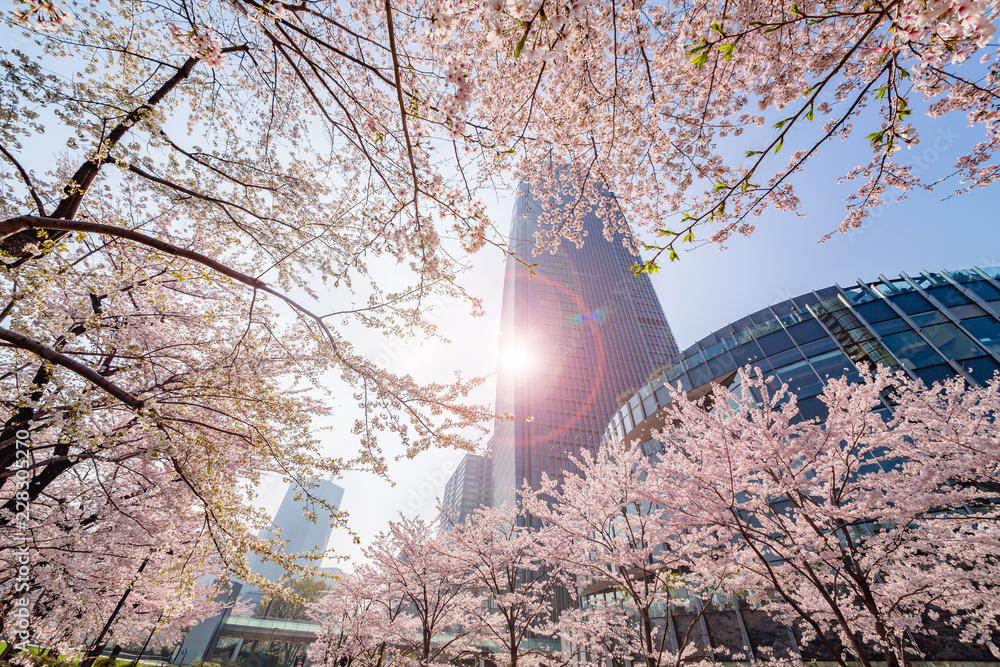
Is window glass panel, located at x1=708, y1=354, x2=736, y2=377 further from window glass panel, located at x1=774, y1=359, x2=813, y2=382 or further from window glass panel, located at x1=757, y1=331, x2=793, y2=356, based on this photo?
window glass panel, located at x1=774, y1=359, x2=813, y2=382

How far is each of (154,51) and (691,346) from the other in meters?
22.3

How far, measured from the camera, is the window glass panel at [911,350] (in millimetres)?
13141

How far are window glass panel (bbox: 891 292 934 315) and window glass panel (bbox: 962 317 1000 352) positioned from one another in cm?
127

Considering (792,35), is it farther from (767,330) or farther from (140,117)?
(767,330)

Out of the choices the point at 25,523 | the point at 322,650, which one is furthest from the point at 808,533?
the point at 322,650

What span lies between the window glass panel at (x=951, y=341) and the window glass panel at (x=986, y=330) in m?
0.36

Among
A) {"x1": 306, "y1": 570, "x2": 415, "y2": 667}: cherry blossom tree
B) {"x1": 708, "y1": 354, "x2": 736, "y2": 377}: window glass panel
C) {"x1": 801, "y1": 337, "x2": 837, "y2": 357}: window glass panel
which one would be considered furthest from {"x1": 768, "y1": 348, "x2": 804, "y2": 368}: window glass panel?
{"x1": 306, "y1": 570, "x2": 415, "y2": 667}: cherry blossom tree

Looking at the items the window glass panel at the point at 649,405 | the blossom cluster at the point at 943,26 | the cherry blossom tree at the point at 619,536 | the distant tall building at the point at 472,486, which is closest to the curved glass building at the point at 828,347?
the window glass panel at the point at 649,405

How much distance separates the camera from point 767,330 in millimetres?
16781

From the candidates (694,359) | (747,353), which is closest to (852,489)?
(747,353)

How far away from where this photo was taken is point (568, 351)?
6347 cm

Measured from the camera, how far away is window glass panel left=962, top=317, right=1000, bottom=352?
12672mm

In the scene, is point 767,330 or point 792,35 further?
point 767,330

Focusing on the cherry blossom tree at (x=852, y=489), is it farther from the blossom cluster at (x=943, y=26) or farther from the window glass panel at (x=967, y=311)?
the window glass panel at (x=967, y=311)
